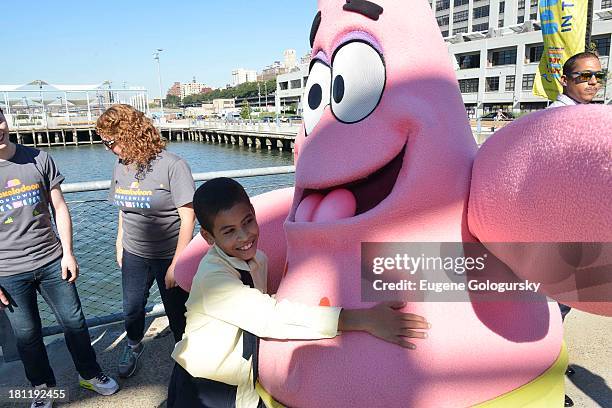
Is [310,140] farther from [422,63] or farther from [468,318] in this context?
[468,318]

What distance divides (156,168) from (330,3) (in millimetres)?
1365

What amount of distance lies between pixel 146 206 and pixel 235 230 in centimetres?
128

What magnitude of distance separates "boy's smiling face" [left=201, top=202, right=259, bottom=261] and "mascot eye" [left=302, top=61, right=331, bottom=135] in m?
0.49

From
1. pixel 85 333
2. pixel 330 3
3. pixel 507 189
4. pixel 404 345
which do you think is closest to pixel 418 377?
pixel 404 345

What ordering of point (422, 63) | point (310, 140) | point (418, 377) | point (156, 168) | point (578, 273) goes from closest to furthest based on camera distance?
point (578, 273) < point (418, 377) < point (422, 63) < point (310, 140) < point (156, 168)

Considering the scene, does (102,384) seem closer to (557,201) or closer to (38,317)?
(38,317)

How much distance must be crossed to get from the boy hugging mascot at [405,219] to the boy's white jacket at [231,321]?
0.37 ft

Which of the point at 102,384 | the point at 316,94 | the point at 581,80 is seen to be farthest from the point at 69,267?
the point at 581,80

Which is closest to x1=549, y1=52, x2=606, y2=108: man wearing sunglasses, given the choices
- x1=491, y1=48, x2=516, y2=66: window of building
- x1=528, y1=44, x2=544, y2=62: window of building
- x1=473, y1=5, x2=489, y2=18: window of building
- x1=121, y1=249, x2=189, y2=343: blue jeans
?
x1=121, y1=249, x2=189, y2=343: blue jeans

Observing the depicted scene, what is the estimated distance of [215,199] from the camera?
1.50 meters

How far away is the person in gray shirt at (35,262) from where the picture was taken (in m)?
2.34

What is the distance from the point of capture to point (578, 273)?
112cm

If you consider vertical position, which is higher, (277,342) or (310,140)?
(310,140)

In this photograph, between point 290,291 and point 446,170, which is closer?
point 446,170
